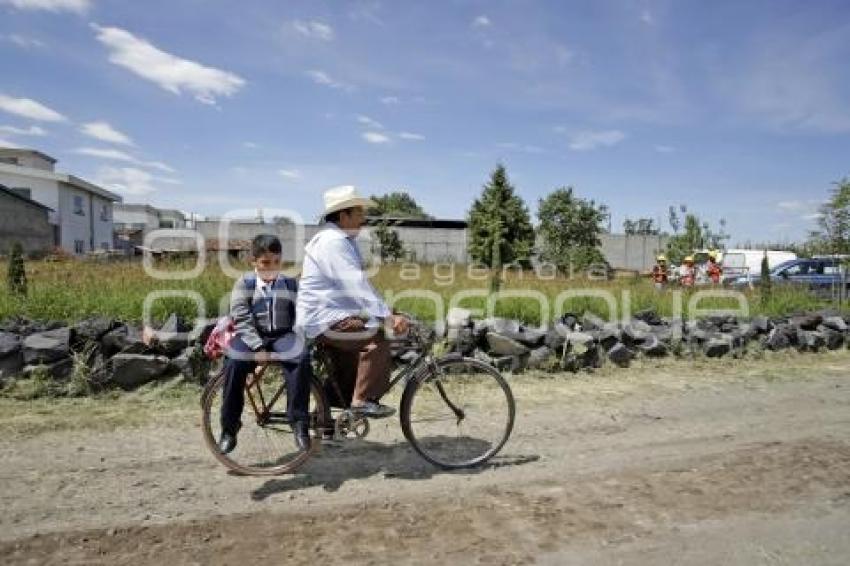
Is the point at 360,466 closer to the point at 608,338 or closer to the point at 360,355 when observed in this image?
the point at 360,355

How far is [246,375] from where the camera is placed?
14.6 feet

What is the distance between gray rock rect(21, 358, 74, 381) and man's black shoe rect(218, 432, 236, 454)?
9.36 feet

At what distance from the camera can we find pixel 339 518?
149 inches

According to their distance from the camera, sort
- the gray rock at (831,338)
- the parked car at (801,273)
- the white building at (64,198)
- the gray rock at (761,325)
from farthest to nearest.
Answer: the white building at (64,198) → the parked car at (801,273) → the gray rock at (831,338) → the gray rock at (761,325)

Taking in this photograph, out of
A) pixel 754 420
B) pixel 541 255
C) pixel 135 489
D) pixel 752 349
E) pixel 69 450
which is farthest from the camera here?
pixel 541 255

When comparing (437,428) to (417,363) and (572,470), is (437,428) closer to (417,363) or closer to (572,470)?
(417,363)

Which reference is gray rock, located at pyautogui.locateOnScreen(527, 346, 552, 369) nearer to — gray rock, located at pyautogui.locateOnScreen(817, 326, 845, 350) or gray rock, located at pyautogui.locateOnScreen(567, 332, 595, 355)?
gray rock, located at pyautogui.locateOnScreen(567, 332, 595, 355)

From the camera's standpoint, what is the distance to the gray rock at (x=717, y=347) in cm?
922

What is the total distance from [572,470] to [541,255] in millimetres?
36056

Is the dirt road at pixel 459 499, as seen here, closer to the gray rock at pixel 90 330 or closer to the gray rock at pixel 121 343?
the gray rock at pixel 121 343

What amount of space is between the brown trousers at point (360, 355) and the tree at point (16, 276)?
6.47m

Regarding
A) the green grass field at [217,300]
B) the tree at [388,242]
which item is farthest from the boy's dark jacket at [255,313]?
the tree at [388,242]

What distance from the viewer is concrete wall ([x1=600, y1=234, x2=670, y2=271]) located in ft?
162

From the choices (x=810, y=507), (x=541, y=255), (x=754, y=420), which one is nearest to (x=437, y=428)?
(x=810, y=507)
